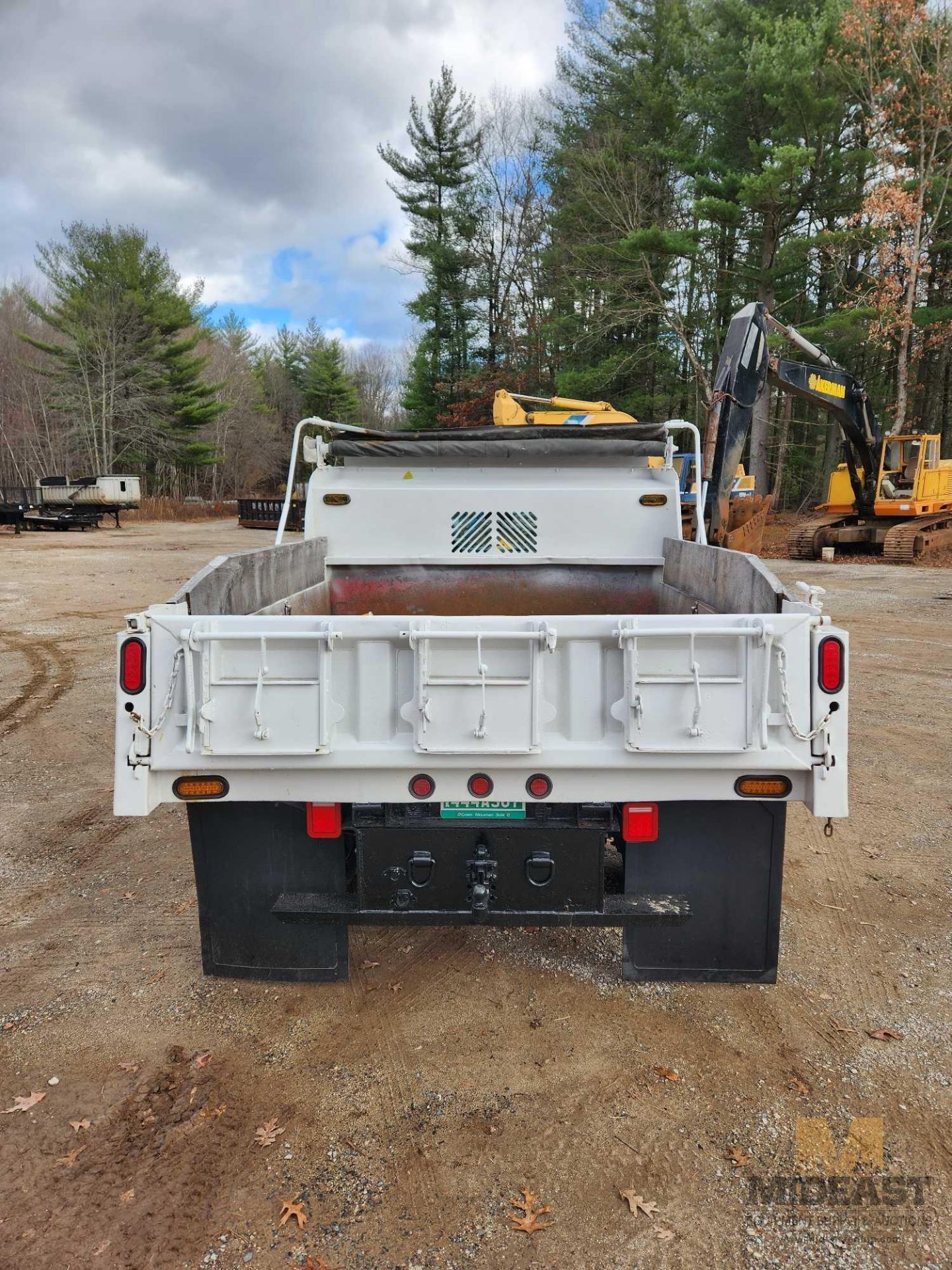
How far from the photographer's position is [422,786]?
2420 millimetres

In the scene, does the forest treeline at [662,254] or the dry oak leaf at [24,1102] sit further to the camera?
the forest treeline at [662,254]

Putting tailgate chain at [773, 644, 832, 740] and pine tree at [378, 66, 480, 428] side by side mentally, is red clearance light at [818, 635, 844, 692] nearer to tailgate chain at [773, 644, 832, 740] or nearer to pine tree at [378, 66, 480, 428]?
tailgate chain at [773, 644, 832, 740]

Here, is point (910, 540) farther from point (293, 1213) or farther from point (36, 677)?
point (293, 1213)

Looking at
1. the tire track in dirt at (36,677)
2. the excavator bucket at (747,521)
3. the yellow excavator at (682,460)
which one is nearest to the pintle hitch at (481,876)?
the tire track in dirt at (36,677)

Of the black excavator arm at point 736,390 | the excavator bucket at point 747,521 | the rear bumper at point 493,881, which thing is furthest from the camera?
the excavator bucket at point 747,521

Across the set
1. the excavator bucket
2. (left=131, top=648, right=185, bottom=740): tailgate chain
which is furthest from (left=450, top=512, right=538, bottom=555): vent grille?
the excavator bucket

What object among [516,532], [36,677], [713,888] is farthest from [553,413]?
[713,888]

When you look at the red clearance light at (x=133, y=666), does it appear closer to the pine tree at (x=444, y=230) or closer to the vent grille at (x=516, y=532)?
the vent grille at (x=516, y=532)

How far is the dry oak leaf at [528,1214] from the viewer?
2045 millimetres

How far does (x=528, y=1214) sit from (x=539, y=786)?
1.13m

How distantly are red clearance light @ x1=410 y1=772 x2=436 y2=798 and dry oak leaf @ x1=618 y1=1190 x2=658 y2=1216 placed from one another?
122cm

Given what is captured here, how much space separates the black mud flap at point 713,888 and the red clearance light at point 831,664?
1.71 ft

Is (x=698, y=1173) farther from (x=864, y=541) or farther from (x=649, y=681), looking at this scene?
(x=864, y=541)

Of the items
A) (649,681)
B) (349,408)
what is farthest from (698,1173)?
(349,408)
